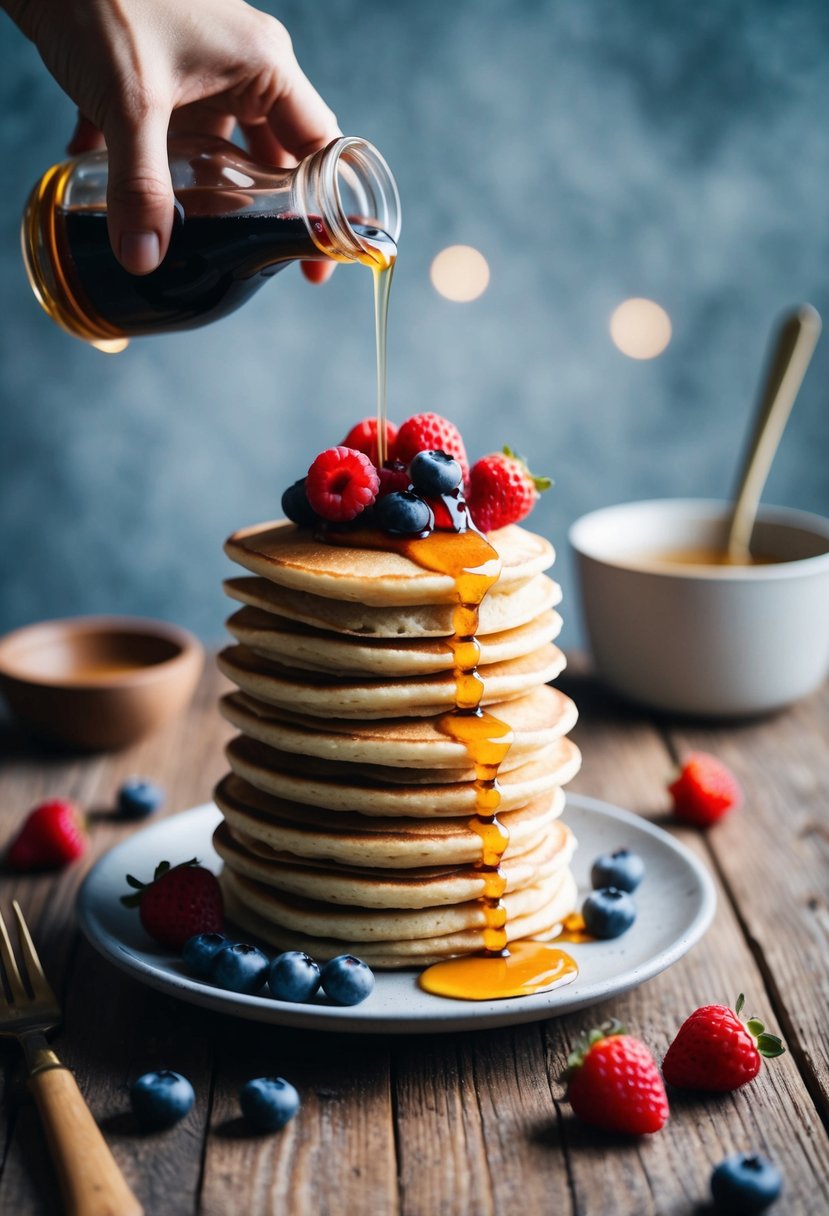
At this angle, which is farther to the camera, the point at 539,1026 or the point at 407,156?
the point at 407,156

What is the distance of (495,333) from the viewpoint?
124 inches

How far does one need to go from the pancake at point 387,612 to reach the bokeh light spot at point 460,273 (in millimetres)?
1749

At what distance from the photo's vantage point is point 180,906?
145cm

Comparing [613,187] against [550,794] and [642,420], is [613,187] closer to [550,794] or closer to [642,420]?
[642,420]

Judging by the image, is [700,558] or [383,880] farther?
[700,558]

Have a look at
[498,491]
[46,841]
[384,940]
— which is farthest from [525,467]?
[46,841]

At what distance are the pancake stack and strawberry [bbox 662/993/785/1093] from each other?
243 millimetres

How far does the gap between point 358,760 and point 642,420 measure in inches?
81.9

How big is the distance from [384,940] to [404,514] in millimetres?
500

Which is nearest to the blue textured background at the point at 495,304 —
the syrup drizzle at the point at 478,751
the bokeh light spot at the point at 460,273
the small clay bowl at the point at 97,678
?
the bokeh light spot at the point at 460,273

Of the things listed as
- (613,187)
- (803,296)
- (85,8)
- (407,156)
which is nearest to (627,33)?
(613,187)

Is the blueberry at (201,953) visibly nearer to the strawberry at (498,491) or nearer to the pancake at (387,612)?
the pancake at (387,612)

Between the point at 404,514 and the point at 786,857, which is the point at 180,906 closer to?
the point at 404,514

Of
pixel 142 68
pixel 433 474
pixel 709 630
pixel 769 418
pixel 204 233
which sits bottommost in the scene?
pixel 709 630
